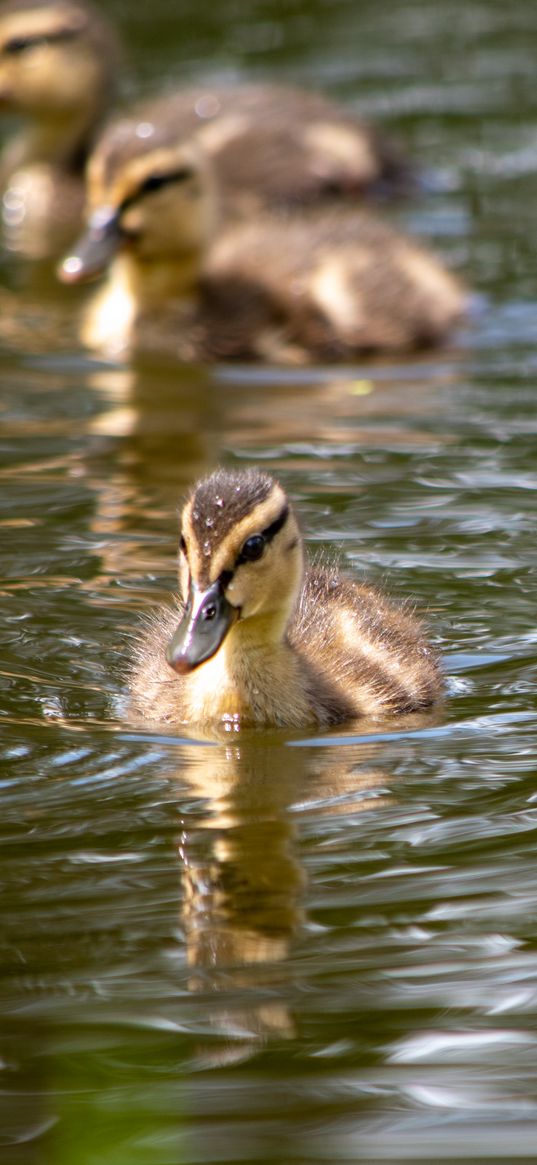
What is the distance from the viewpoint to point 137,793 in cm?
356

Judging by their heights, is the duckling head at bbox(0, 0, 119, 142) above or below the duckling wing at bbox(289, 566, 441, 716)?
above

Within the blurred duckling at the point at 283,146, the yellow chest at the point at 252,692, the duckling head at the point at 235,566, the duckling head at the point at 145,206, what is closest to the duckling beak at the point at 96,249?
the duckling head at the point at 145,206

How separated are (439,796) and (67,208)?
250 inches

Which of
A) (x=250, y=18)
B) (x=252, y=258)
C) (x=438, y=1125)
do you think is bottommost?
(x=438, y=1125)

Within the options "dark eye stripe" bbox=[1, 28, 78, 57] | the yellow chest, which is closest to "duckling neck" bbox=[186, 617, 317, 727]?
the yellow chest

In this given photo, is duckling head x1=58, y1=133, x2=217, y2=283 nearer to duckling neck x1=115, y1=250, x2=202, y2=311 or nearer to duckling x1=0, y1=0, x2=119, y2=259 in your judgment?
duckling neck x1=115, y1=250, x2=202, y2=311

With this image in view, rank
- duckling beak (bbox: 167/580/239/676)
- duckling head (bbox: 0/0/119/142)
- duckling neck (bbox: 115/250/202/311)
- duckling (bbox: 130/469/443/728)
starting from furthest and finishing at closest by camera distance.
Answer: duckling head (bbox: 0/0/119/142) → duckling neck (bbox: 115/250/202/311) → duckling (bbox: 130/469/443/728) → duckling beak (bbox: 167/580/239/676)

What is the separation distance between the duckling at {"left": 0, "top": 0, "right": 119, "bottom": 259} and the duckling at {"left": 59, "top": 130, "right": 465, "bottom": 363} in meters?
2.24

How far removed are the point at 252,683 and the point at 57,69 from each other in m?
6.64

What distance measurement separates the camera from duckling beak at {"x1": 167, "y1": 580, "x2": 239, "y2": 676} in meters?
3.56

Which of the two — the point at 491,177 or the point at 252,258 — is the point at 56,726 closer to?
the point at 252,258

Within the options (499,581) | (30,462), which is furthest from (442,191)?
(499,581)

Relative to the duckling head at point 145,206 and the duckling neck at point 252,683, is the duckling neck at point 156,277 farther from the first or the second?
the duckling neck at point 252,683

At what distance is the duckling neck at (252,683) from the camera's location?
12.9 ft
